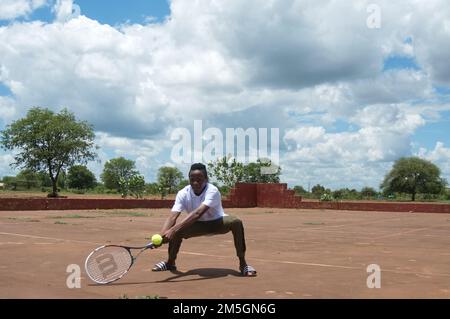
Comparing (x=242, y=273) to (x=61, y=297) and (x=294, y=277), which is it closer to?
(x=294, y=277)

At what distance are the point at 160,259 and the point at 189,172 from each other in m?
2.22

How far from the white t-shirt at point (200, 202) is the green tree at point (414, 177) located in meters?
69.3

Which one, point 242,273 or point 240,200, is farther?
point 240,200

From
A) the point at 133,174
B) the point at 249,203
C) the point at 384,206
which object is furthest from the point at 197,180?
the point at 133,174

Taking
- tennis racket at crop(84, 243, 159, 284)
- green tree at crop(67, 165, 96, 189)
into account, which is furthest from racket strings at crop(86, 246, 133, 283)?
green tree at crop(67, 165, 96, 189)

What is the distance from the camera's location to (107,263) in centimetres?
664

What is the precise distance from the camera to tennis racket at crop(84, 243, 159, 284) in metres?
6.38

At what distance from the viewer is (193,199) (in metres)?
7.37

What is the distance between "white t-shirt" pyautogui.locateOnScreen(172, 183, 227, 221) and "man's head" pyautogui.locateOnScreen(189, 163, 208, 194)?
0.08 meters

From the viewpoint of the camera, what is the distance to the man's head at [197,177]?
23.8 ft

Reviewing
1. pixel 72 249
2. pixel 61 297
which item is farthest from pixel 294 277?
pixel 72 249

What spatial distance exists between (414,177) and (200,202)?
70608 mm

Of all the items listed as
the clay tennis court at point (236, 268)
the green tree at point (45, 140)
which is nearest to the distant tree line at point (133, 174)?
the green tree at point (45, 140)

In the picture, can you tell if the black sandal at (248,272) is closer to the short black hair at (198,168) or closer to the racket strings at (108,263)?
the short black hair at (198,168)
